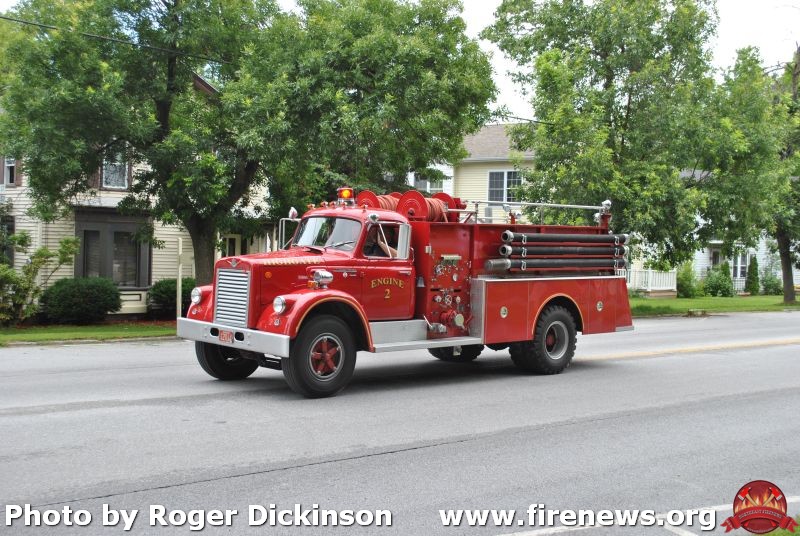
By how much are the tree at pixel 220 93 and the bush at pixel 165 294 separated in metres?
4.42

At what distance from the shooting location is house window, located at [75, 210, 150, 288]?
996 inches

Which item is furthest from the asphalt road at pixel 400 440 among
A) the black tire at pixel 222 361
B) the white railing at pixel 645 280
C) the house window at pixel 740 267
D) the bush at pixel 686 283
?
the house window at pixel 740 267

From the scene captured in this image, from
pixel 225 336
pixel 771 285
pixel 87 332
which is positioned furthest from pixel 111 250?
pixel 771 285

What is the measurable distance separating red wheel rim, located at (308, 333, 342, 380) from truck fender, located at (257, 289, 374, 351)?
0.34 m

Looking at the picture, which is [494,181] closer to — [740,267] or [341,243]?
[740,267]

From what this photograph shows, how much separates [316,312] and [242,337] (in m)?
0.94

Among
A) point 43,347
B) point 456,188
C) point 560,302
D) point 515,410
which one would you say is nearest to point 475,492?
point 515,410

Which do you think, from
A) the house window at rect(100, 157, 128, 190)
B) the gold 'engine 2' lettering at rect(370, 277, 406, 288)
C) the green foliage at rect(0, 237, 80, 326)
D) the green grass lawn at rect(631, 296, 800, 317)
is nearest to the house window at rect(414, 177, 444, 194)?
the green grass lawn at rect(631, 296, 800, 317)

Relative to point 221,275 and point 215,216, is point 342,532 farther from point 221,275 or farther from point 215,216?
point 215,216

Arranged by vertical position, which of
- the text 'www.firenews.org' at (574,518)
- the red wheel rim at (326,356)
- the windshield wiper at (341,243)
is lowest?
the text 'www.firenews.org' at (574,518)

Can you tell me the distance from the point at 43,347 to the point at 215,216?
5.61m

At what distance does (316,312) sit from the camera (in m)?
9.73

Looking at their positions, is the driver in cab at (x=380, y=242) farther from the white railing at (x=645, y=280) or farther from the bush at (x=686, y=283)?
the bush at (x=686, y=283)

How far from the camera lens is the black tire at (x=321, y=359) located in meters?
9.41
